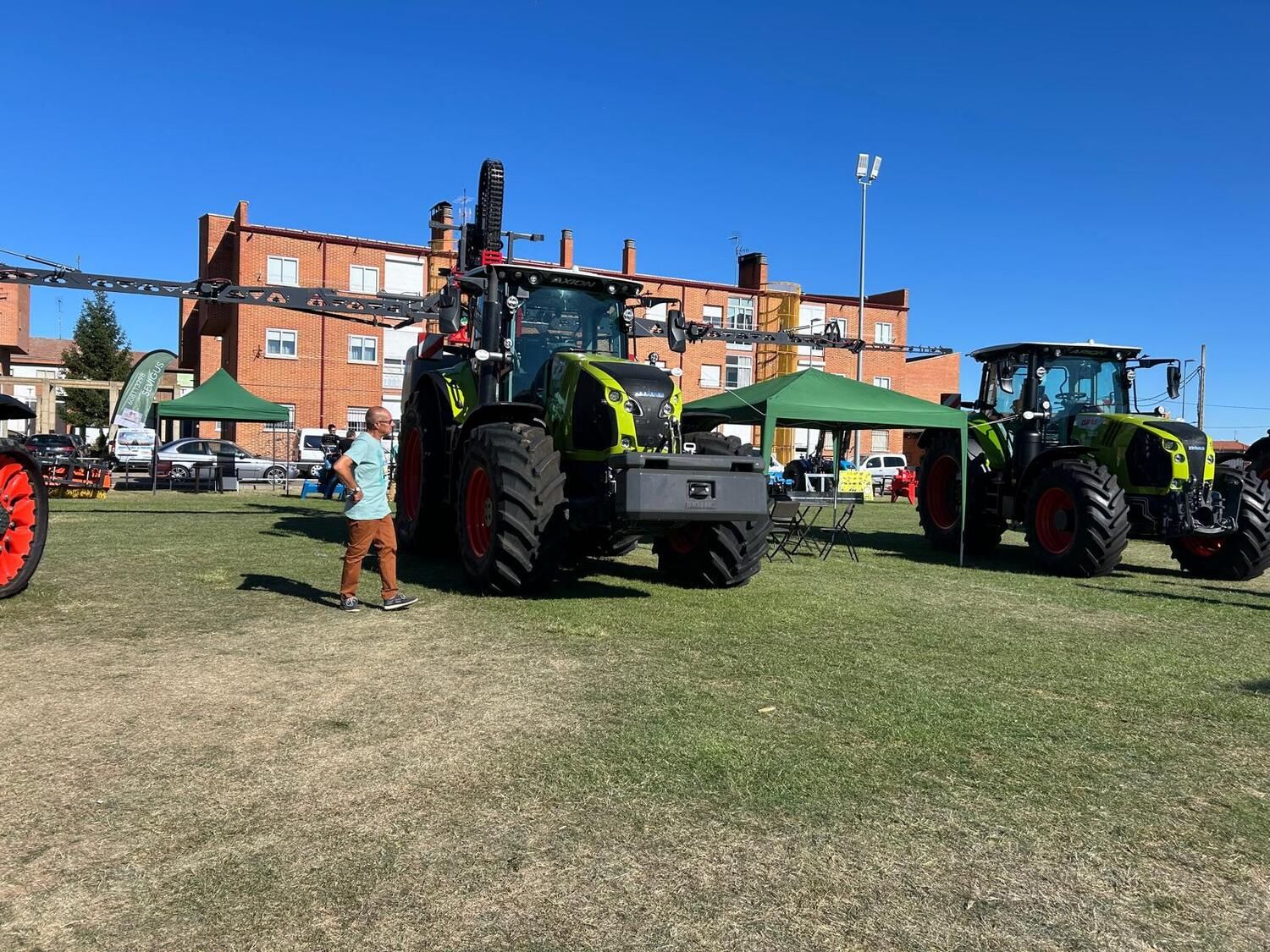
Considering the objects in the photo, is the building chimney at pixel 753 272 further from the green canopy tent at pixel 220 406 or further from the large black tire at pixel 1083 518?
the large black tire at pixel 1083 518

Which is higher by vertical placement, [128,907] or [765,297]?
[765,297]

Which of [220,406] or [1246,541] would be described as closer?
[1246,541]

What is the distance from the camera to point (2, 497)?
6.94 m

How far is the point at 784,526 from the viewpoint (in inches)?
449

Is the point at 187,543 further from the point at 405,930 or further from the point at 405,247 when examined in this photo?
the point at 405,247

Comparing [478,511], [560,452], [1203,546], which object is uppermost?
[560,452]

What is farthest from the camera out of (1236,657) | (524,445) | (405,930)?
(524,445)

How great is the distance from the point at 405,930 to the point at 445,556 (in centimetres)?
781

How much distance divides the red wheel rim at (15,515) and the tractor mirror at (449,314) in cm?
330

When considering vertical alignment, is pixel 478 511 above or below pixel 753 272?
below

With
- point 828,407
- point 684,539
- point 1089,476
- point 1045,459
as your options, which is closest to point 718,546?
point 684,539

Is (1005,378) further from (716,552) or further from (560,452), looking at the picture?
(560,452)

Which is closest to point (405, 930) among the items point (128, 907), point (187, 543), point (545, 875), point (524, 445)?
point (545, 875)

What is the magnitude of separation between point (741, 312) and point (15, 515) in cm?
4063
